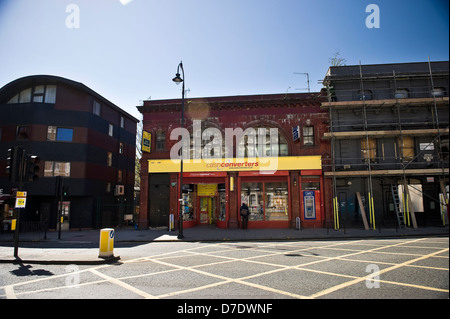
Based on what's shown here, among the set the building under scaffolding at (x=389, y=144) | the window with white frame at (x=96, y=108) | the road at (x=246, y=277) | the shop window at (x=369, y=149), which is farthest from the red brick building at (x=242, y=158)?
the road at (x=246, y=277)

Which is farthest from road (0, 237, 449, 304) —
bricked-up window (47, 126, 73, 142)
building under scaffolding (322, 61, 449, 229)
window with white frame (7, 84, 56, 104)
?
window with white frame (7, 84, 56, 104)

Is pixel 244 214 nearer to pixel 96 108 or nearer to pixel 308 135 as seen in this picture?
pixel 308 135

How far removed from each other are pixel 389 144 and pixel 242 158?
35.7ft

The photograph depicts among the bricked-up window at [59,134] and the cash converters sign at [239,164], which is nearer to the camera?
the cash converters sign at [239,164]

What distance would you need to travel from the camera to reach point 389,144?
65.7 feet

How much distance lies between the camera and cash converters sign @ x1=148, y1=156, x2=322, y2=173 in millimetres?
19891

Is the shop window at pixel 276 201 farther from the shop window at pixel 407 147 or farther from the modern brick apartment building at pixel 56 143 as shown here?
the modern brick apartment building at pixel 56 143

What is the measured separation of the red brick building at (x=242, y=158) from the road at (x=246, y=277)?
29.2 feet

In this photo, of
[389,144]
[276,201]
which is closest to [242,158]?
[276,201]

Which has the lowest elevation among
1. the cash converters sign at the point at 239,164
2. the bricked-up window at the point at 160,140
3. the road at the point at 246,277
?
the road at the point at 246,277

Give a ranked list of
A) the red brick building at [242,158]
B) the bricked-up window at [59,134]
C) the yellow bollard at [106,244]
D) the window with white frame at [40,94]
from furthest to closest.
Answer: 1. the window with white frame at [40,94]
2. the bricked-up window at [59,134]
3. the red brick building at [242,158]
4. the yellow bollard at [106,244]

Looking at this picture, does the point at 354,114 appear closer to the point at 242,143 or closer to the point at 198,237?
the point at 242,143

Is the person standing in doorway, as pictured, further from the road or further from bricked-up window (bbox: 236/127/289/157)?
the road

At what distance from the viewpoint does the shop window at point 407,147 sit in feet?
64.7
